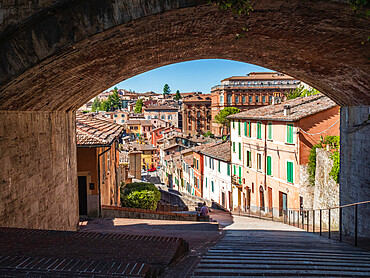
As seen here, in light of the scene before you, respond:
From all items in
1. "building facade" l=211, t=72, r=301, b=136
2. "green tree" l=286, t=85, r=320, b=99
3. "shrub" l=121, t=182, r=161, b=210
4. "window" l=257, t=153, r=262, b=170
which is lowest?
"shrub" l=121, t=182, r=161, b=210

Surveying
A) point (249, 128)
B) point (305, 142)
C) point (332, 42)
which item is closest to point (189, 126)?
point (249, 128)

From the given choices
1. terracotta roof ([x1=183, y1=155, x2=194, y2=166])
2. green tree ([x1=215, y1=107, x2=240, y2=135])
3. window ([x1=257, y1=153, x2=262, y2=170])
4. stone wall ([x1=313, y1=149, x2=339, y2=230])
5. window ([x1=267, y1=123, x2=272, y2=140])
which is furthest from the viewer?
green tree ([x1=215, y1=107, x2=240, y2=135])

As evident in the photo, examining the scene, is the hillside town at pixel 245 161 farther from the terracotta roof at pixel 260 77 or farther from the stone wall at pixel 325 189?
the terracotta roof at pixel 260 77

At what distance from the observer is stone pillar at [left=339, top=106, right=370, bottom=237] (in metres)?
9.78

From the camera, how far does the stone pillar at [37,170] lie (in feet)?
22.1

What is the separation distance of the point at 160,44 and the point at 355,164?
6.66m

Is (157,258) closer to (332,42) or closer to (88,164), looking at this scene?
(332,42)

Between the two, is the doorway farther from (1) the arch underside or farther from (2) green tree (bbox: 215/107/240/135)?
(2) green tree (bbox: 215/107/240/135)

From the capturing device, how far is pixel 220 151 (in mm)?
35844

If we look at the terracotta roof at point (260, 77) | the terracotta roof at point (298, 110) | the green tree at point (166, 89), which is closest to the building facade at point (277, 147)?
the terracotta roof at point (298, 110)

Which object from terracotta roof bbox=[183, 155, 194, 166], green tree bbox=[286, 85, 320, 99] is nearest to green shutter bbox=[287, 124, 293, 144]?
green tree bbox=[286, 85, 320, 99]

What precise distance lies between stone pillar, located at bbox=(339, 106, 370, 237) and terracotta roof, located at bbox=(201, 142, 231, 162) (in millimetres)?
21700

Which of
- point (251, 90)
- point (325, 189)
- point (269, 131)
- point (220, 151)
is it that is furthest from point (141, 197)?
point (251, 90)

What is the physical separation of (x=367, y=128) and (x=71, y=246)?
7.88m
